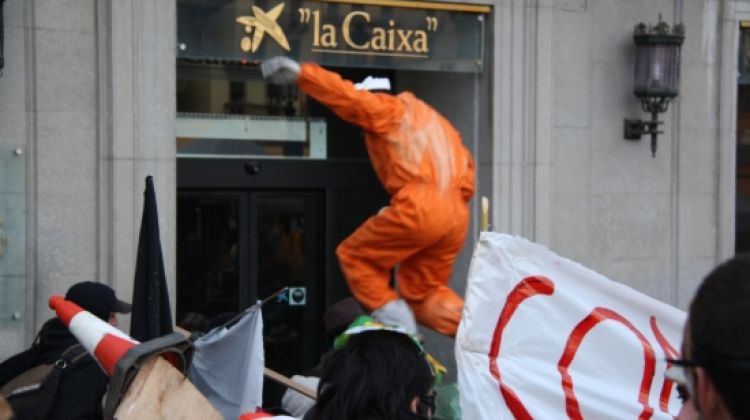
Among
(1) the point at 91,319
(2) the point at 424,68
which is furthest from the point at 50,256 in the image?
(1) the point at 91,319

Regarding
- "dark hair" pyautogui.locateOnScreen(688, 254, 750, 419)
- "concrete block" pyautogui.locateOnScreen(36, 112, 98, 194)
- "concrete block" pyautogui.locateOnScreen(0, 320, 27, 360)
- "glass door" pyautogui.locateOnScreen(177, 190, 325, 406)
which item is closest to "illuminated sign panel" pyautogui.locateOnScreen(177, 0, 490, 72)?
"concrete block" pyautogui.locateOnScreen(36, 112, 98, 194)

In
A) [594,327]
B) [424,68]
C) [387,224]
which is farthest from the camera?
[424,68]

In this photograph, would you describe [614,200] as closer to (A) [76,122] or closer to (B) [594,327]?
(A) [76,122]

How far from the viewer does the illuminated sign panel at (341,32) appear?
7.08 m

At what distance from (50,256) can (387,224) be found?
203cm

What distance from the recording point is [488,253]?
165 inches

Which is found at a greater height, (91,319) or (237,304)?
(91,319)

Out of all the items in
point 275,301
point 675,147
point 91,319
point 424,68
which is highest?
point 424,68

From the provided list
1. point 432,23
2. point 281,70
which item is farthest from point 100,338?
point 432,23

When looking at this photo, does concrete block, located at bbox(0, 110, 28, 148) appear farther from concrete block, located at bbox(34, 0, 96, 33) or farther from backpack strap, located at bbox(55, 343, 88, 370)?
backpack strap, located at bbox(55, 343, 88, 370)

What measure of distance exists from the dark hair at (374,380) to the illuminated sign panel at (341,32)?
14.9ft

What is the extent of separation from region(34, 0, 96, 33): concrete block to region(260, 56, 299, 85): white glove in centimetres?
126

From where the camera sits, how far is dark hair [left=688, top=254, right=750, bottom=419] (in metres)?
1.48

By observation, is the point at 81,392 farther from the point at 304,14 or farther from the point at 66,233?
the point at 304,14
